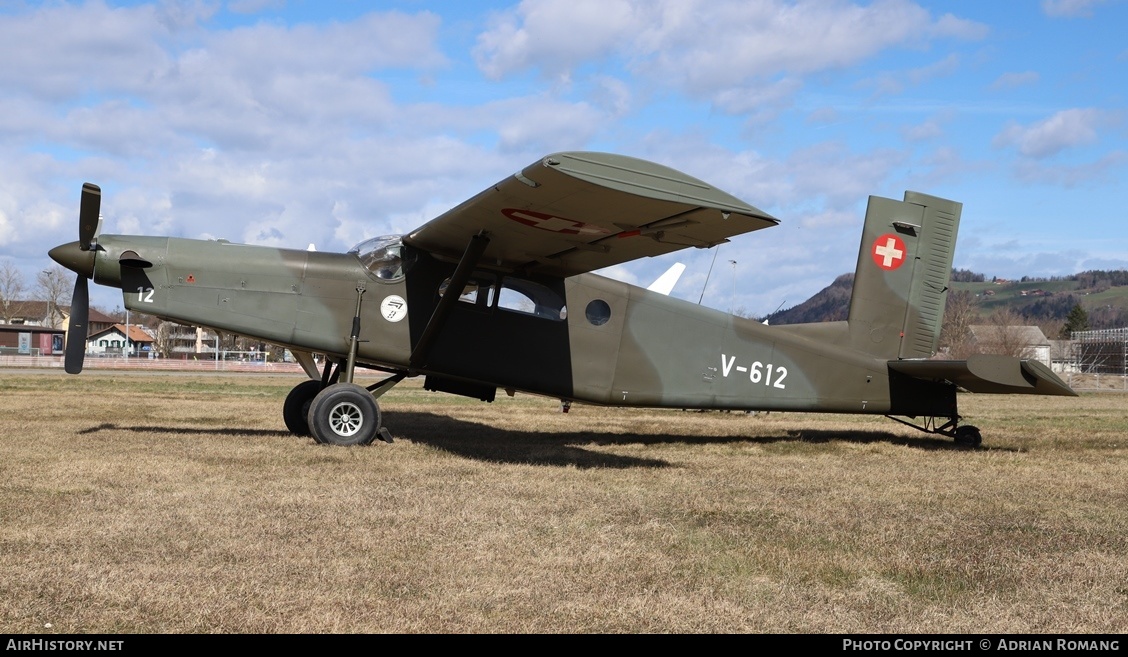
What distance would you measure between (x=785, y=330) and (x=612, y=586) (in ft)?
28.3

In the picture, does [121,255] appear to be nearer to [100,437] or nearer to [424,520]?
[100,437]

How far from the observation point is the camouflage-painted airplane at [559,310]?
9.27m

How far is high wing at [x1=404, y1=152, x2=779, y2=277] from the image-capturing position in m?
7.64

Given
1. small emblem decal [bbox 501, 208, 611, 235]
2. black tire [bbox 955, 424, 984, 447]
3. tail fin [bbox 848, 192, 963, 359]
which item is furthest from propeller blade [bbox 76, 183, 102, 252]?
black tire [bbox 955, 424, 984, 447]

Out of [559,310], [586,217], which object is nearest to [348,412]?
[559,310]

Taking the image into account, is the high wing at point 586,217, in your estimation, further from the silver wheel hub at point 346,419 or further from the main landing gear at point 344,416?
the silver wheel hub at point 346,419

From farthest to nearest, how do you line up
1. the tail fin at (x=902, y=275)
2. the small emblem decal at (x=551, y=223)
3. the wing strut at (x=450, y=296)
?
the tail fin at (x=902, y=275), the wing strut at (x=450, y=296), the small emblem decal at (x=551, y=223)

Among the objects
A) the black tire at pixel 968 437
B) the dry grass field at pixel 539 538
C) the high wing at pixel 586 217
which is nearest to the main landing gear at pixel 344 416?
the dry grass field at pixel 539 538

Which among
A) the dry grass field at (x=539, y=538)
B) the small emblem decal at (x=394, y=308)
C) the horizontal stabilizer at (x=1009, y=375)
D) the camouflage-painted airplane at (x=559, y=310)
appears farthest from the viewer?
the horizontal stabilizer at (x=1009, y=375)

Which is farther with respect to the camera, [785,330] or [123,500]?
[785,330]

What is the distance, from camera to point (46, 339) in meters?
90.4

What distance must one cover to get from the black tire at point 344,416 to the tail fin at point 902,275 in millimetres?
6806

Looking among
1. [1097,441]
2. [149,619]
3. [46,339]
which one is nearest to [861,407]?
[1097,441]

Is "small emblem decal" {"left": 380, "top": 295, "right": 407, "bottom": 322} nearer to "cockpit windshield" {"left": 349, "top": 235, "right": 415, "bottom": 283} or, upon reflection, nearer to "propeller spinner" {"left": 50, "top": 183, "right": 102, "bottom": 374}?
"cockpit windshield" {"left": 349, "top": 235, "right": 415, "bottom": 283}
